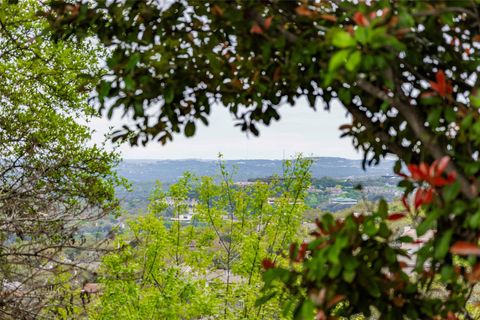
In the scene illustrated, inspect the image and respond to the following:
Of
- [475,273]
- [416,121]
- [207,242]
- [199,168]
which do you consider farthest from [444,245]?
[199,168]

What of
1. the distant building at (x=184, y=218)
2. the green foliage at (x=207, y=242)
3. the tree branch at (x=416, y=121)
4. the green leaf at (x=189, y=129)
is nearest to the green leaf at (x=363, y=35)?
the tree branch at (x=416, y=121)

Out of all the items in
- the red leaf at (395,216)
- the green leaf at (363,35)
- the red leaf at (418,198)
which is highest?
the green leaf at (363,35)

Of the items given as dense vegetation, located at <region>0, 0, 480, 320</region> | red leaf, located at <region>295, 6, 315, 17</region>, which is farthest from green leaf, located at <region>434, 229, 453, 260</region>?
red leaf, located at <region>295, 6, 315, 17</region>

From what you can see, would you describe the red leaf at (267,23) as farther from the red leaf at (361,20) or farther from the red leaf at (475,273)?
the red leaf at (475,273)

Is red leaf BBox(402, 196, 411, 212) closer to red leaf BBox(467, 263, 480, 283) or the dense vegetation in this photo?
the dense vegetation

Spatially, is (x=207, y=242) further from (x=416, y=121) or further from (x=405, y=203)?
(x=416, y=121)

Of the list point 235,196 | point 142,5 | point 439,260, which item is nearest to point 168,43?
point 142,5

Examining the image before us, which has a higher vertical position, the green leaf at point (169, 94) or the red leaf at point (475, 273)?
the green leaf at point (169, 94)

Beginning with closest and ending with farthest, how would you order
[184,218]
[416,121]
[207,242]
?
[416,121] < [207,242] < [184,218]

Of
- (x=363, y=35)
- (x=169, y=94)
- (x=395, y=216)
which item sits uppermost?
(x=363, y=35)

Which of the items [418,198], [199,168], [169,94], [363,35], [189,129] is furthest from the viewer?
[199,168]

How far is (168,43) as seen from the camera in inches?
102

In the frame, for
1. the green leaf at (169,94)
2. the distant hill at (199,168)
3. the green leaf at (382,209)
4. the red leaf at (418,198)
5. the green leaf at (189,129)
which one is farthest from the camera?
the distant hill at (199,168)

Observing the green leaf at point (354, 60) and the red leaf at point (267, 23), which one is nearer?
the green leaf at point (354, 60)
